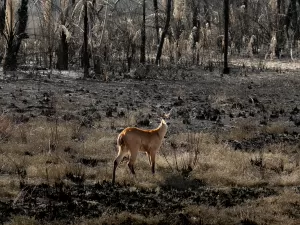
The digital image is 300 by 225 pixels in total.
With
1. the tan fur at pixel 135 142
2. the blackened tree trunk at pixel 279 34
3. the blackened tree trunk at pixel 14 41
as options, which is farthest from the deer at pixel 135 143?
the blackened tree trunk at pixel 279 34

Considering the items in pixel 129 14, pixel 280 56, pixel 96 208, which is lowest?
pixel 96 208

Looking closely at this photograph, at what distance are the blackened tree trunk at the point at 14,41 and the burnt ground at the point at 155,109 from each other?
3.72ft

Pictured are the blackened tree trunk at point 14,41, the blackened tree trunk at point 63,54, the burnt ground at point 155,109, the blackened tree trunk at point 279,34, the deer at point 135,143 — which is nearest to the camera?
the burnt ground at point 155,109

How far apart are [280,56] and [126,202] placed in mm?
19147

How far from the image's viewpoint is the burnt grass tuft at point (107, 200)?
21.2 feet

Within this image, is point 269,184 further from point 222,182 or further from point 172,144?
point 172,144

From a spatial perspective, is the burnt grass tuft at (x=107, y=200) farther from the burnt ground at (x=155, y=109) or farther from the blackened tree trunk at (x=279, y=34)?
the blackened tree trunk at (x=279, y=34)

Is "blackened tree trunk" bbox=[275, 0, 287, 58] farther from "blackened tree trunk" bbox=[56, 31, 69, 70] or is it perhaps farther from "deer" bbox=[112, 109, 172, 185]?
"deer" bbox=[112, 109, 172, 185]

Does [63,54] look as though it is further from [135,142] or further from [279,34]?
[135,142]

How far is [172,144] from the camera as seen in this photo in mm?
10055

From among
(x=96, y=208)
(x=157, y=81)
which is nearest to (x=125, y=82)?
(x=157, y=81)

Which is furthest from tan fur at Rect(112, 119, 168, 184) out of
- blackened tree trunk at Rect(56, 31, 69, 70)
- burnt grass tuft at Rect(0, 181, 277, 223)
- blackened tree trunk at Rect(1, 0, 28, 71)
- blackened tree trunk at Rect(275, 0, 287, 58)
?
blackened tree trunk at Rect(275, 0, 287, 58)

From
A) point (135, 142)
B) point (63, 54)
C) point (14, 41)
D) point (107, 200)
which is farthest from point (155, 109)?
point (14, 41)

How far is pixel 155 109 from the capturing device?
1370cm
